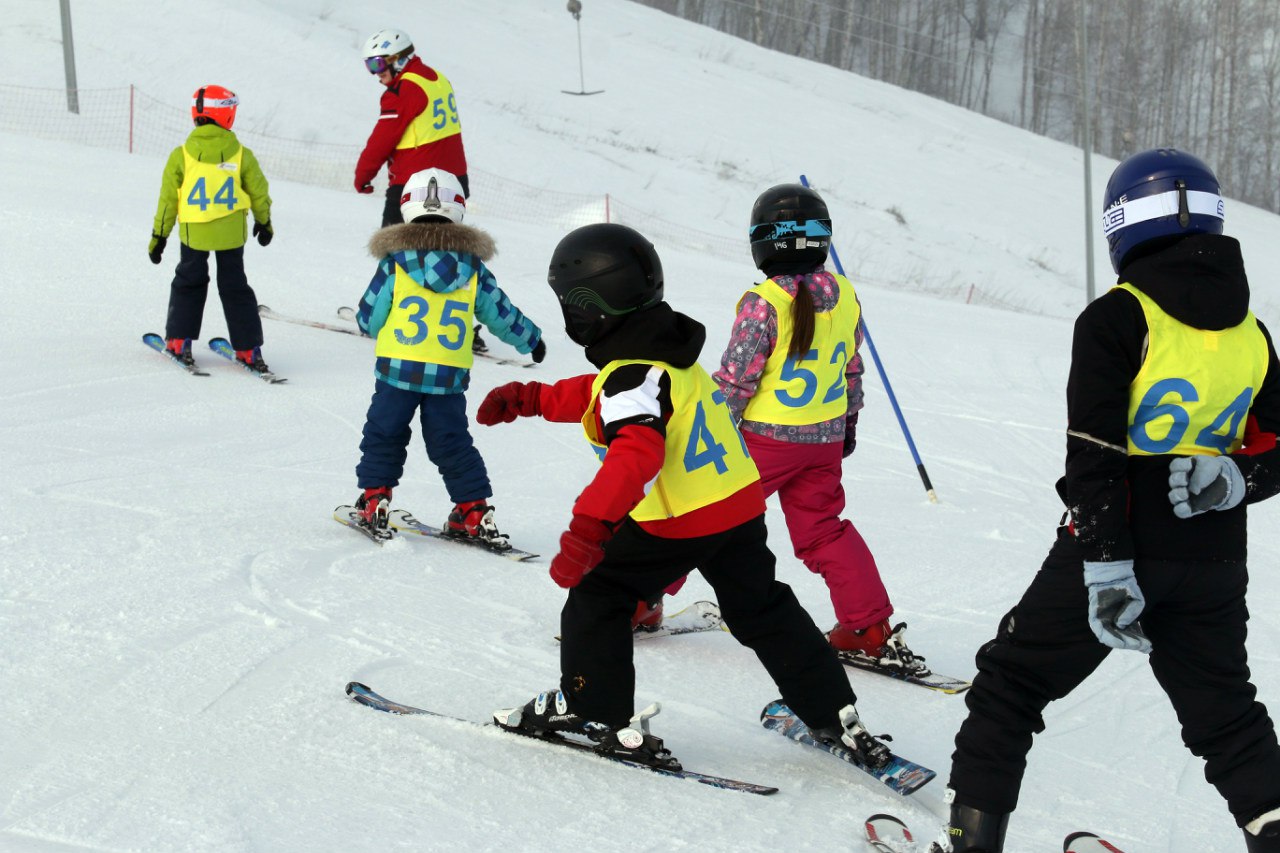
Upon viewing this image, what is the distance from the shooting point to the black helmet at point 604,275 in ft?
11.0

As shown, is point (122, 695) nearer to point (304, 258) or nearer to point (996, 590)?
point (996, 590)

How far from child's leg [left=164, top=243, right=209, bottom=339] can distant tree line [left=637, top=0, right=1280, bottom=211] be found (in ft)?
187

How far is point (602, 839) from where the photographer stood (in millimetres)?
3086

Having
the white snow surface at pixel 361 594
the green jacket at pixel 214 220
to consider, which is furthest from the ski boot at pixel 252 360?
the green jacket at pixel 214 220

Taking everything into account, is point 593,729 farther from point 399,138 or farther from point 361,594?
point 399,138

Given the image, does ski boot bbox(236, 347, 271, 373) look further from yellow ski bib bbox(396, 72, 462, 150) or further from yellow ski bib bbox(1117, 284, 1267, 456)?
yellow ski bib bbox(1117, 284, 1267, 456)

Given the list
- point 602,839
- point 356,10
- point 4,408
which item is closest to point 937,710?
point 602,839

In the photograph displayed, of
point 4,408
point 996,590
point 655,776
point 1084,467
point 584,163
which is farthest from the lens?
point 584,163

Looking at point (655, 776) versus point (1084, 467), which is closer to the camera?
point (1084, 467)

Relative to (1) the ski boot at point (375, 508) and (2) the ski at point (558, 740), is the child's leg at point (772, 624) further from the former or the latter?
(1) the ski boot at point (375, 508)

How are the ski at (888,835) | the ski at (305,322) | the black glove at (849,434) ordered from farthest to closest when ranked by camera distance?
1. the ski at (305,322)
2. the black glove at (849,434)
3. the ski at (888,835)

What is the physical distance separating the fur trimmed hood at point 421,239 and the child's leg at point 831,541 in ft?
5.78

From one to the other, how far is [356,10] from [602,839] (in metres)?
37.1

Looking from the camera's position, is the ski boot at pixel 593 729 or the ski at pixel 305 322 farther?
the ski at pixel 305 322
